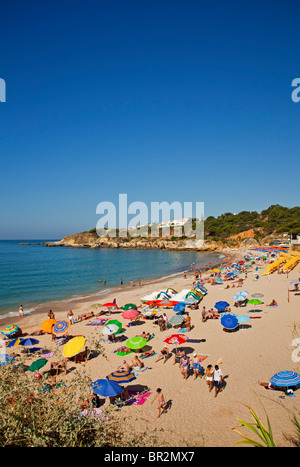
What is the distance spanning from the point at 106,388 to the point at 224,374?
4310 millimetres

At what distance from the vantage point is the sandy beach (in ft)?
22.0

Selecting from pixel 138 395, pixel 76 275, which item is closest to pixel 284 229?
pixel 76 275

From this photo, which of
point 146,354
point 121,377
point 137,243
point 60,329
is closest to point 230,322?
point 146,354

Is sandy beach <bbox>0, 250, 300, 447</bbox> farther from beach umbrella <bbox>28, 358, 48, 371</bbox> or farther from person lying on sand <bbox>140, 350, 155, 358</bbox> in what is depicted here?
beach umbrella <bbox>28, 358, 48, 371</bbox>

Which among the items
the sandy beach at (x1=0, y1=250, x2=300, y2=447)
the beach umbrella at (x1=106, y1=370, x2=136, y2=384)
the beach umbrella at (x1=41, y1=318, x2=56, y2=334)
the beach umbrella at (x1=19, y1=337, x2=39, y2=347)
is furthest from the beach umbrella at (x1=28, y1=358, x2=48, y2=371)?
the beach umbrella at (x1=41, y1=318, x2=56, y2=334)

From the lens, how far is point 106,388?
7.70 m

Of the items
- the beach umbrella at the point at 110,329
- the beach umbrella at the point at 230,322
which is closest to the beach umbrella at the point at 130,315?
the beach umbrella at the point at 110,329

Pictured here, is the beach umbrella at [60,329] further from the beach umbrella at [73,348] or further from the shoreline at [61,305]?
the shoreline at [61,305]

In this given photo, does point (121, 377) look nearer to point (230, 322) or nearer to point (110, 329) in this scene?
point (110, 329)

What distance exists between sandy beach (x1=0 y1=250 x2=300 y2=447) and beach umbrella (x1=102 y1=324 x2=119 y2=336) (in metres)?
0.62

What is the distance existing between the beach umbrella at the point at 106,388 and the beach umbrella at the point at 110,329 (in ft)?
17.8

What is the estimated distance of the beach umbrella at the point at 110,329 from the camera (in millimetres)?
13289

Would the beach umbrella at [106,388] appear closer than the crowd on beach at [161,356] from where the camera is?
Yes
